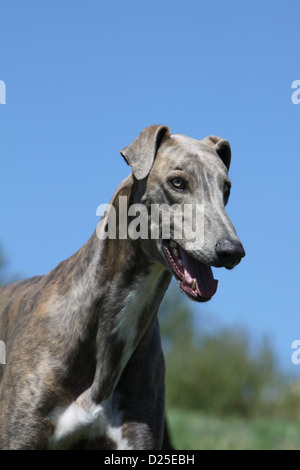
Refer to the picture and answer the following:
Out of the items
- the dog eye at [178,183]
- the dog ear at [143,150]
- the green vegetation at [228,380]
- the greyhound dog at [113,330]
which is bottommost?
the greyhound dog at [113,330]

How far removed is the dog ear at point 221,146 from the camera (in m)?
4.70

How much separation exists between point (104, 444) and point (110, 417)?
178 mm

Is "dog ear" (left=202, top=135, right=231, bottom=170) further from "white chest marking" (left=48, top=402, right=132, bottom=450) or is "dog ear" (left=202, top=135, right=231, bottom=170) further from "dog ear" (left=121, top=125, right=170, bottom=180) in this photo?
"white chest marking" (left=48, top=402, right=132, bottom=450)

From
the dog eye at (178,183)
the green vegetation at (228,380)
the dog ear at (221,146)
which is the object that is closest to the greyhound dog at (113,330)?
the dog eye at (178,183)

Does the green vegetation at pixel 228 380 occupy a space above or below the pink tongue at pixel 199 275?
above

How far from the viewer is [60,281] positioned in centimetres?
461

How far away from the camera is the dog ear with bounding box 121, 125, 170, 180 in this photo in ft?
13.7

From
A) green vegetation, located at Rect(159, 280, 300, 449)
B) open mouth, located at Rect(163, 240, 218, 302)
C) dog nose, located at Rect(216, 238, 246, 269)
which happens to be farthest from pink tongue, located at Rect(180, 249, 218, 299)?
green vegetation, located at Rect(159, 280, 300, 449)

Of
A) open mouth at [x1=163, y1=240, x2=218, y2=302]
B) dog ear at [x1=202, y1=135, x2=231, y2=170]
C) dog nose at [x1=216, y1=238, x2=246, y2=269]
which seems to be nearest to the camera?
dog nose at [x1=216, y1=238, x2=246, y2=269]

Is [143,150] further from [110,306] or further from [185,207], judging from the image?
[110,306]

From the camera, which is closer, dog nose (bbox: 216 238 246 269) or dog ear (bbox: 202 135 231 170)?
dog nose (bbox: 216 238 246 269)

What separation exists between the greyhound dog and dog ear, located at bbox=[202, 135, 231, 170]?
9.9 inches

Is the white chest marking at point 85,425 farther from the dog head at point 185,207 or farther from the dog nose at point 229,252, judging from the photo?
the dog nose at point 229,252

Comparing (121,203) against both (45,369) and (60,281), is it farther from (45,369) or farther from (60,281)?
(45,369)
